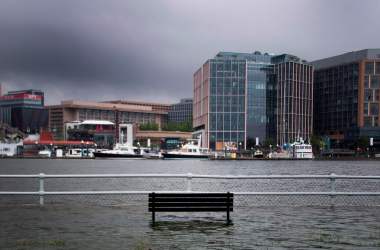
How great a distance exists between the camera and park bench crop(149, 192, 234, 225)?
17.0 metres

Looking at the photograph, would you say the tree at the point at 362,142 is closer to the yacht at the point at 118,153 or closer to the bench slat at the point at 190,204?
the yacht at the point at 118,153

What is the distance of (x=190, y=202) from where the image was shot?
668 inches

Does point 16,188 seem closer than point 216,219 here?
No

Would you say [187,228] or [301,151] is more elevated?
[187,228]

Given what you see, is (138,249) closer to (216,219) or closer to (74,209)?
(216,219)

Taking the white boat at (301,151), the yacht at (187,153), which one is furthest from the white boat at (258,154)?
the yacht at (187,153)

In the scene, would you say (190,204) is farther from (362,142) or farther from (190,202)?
(362,142)

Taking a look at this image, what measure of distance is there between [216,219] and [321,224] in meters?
3.46

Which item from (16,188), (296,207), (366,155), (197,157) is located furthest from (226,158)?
(296,207)

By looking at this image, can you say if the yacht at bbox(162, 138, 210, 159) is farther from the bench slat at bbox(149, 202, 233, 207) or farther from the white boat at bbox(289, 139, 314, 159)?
the bench slat at bbox(149, 202, 233, 207)

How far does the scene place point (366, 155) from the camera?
7697 inches

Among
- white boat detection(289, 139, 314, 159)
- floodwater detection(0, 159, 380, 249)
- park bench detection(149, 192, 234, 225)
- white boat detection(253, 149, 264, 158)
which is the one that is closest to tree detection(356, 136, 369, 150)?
white boat detection(289, 139, 314, 159)

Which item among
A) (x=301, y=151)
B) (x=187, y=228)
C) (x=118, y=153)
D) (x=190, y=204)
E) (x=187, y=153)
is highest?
(x=190, y=204)

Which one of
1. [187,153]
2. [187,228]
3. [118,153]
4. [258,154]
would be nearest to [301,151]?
[258,154]
